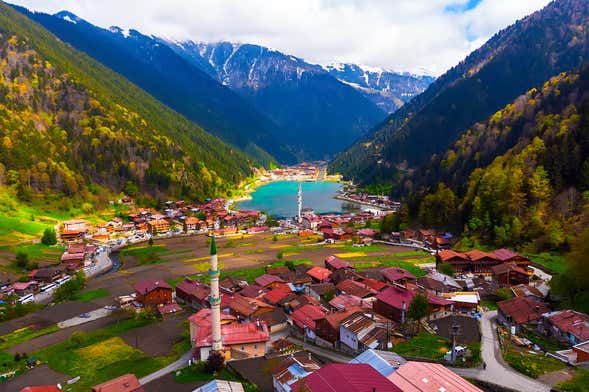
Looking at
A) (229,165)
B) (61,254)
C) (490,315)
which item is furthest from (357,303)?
(229,165)

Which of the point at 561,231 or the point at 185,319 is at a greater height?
the point at 561,231

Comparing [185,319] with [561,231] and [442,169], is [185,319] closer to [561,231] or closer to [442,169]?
[561,231]

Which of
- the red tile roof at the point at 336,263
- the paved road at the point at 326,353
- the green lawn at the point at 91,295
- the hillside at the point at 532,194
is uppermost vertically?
the hillside at the point at 532,194

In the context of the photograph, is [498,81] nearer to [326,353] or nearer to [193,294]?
[193,294]

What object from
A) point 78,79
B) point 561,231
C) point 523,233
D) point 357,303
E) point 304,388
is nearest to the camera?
point 304,388

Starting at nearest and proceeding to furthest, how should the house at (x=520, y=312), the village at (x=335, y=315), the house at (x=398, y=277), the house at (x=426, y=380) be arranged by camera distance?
the house at (x=426, y=380), the village at (x=335, y=315), the house at (x=520, y=312), the house at (x=398, y=277)

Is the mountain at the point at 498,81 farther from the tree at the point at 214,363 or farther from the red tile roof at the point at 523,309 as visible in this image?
the tree at the point at 214,363

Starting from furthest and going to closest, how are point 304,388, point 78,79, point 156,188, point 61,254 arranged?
point 78,79 → point 156,188 → point 61,254 → point 304,388

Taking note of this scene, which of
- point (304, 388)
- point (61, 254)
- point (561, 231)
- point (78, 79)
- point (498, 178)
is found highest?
point (78, 79)

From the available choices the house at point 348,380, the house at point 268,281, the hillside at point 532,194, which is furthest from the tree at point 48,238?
the house at point 348,380
